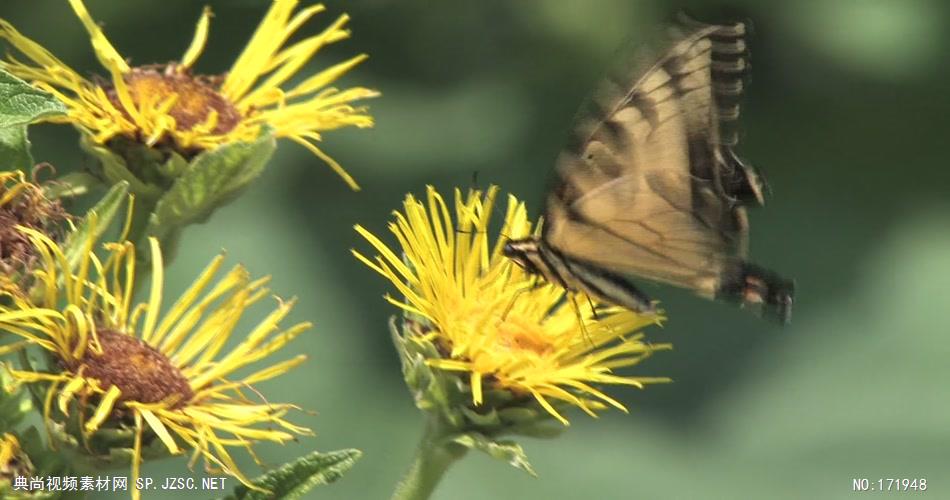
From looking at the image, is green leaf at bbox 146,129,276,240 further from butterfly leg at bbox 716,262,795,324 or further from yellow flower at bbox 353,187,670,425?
butterfly leg at bbox 716,262,795,324

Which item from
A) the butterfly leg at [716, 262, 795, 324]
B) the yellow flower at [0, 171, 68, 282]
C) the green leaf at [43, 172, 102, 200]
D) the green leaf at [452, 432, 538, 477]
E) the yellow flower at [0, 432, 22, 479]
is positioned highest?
the butterfly leg at [716, 262, 795, 324]

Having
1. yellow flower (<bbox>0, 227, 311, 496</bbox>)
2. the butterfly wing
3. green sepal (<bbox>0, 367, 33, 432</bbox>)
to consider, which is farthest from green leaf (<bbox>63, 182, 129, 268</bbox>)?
the butterfly wing

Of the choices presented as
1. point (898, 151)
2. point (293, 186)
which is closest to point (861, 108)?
point (898, 151)

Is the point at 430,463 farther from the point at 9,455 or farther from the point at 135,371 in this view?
the point at 9,455

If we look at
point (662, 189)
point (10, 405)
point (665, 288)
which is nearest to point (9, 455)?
point (10, 405)

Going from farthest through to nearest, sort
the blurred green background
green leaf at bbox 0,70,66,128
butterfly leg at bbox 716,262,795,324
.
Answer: the blurred green background
butterfly leg at bbox 716,262,795,324
green leaf at bbox 0,70,66,128

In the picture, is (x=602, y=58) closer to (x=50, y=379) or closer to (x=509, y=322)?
Answer: (x=509, y=322)

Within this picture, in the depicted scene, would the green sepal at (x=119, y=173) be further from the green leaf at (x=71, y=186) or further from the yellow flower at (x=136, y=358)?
the yellow flower at (x=136, y=358)
